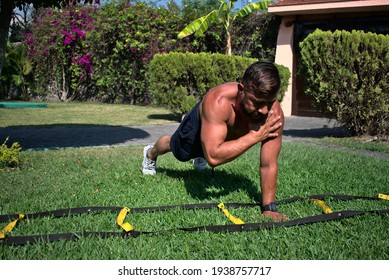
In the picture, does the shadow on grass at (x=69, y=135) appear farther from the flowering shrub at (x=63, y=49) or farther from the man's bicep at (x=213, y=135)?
the flowering shrub at (x=63, y=49)

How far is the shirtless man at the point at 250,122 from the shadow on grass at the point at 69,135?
4674 mm

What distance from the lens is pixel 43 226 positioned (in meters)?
3.29

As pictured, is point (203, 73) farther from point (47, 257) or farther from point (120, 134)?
point (47, 257)

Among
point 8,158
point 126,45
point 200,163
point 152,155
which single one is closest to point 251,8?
point 126,45

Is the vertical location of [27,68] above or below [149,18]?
below

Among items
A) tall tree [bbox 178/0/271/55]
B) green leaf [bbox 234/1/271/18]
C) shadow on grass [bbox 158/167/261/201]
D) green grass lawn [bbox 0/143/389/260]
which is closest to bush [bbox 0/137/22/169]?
green grass lawn [bbox 0/143/389/260]

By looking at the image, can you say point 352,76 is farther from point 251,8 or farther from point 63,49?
point 63,49

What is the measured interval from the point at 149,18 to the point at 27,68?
7.22m

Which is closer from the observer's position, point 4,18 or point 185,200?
point 185,200

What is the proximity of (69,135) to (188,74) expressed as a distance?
398cm

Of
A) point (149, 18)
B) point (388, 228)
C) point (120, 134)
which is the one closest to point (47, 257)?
point (388, 228)

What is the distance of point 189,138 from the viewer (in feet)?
14.3

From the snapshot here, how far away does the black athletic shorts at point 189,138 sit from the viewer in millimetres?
4289
